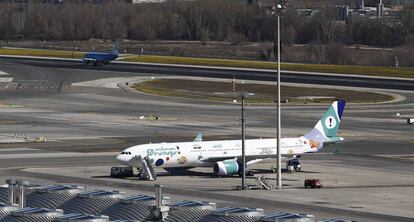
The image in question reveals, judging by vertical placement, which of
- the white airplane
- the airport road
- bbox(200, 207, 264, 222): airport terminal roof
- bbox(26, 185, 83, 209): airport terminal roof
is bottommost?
the airport road

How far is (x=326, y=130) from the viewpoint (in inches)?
3895

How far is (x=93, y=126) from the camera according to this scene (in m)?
134

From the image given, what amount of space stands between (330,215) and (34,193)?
2812 centimetres

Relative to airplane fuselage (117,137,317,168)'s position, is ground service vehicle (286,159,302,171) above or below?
below

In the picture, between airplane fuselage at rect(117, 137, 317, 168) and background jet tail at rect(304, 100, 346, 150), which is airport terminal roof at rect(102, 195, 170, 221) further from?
background jet tail at rect(304, 100, 346, 150)

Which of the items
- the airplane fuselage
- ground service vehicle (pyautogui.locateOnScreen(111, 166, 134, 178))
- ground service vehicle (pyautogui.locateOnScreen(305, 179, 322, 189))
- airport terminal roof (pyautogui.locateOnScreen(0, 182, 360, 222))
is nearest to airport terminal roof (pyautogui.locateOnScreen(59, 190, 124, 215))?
airport terminal roof (pyautogui.locateOnScreen(0, 182, 360, 222))

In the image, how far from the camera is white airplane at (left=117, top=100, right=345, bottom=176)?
9125 centimetres

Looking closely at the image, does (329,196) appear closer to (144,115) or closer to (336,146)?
(336,146)

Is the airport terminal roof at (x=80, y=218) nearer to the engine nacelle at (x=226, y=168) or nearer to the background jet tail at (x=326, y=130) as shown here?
the engine nacelle at (x=226, y=168)

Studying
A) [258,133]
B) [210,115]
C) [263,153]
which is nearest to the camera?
[263,153]

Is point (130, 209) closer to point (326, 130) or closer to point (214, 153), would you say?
point (214, 153)

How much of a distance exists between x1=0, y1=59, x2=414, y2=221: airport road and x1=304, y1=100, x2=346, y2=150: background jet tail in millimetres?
2283

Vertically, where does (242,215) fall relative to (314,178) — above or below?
above

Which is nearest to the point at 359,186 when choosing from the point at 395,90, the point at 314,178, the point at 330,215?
the point at 314,178
